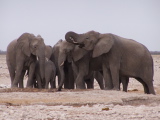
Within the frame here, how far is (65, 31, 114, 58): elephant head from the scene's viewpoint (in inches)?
706

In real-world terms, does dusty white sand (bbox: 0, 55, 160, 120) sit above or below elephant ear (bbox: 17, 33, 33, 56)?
below

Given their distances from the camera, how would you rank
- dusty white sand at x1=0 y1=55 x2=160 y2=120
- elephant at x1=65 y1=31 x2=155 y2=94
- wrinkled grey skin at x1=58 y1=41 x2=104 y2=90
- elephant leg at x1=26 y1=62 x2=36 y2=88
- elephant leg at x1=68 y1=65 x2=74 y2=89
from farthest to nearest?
elephant leg at x1=68 y1=65 x2=74 y2=89, elephant leg at x1=26 y1=62 x2=36 y2=88, wrinkled grey skin at x1=58 y1=41 x2=104 y2=90, elephant at x1=65 y1=31 x2=155 y2=94, dusty white sand at x1=0 y1=55 x2=160 y2=120

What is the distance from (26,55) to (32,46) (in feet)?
1.33

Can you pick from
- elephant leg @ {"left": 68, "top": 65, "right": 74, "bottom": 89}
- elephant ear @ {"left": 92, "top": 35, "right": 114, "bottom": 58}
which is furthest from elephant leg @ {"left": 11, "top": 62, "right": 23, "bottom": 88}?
elephant ear @ {"left": 92, "top": 35, "right": 114, "bottom": 58}

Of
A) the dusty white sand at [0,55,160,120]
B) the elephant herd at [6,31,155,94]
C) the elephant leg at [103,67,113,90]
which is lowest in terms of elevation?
the dusty white sand at [0,55,160,120]

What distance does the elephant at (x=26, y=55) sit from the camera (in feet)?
64.2

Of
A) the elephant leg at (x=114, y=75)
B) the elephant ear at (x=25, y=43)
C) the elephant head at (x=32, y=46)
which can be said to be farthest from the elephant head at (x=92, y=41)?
the elephant ear at (x=25, y=43)

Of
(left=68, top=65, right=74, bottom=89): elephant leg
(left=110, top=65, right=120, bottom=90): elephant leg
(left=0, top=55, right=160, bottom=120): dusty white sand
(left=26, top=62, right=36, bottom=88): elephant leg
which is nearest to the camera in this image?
(left=0, top=55, right=160, bottom=120): dusty white sand

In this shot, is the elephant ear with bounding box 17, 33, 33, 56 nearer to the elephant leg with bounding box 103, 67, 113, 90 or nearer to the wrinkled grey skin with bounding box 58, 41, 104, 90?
the wrinkled grey skin with bounding box 58, 41, 104, 90

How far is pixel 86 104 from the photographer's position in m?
13.8

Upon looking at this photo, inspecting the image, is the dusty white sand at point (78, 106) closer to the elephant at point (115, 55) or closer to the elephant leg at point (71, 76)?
the elephant at point (115, 55)

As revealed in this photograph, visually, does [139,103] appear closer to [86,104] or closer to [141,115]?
[86,104]

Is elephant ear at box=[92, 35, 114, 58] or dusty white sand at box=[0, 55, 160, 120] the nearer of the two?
dusty white sand at box=[0, 55, 160, 120]

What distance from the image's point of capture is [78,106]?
44.7ft
